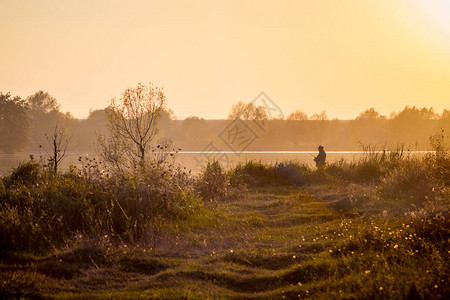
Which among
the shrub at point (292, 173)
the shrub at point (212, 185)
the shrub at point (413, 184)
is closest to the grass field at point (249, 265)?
the shrub at point (413, 184)

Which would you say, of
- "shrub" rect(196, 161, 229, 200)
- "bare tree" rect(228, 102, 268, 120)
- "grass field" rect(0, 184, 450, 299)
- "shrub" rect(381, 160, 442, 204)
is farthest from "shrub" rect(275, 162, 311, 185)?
"bare tree" rect(228, 102, 268, 120)

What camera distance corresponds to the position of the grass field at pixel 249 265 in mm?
6680

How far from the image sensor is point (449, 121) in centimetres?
6106

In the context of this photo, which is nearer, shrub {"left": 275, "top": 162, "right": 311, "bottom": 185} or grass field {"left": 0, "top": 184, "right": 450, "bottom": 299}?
grass field {"left": 0, "top": 184, "right": 450, "bottom": 299}

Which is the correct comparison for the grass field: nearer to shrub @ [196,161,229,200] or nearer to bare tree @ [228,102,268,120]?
shrub @ [196,161,229,200]

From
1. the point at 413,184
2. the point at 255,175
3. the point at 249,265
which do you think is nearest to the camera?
the point at 249,265

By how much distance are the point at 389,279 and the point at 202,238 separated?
197 inches

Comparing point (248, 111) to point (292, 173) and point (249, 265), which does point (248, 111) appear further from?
point (249, 265)

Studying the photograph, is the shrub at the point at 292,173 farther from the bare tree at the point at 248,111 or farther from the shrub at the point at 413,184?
the bare tree at the point at 248,111

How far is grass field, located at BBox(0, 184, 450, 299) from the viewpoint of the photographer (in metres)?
6.68

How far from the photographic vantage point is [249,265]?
838cm

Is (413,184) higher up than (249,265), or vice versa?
(413,184)

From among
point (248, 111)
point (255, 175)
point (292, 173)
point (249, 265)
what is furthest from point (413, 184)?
point (248, 111)

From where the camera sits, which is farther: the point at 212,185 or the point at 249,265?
the point at 212,185
